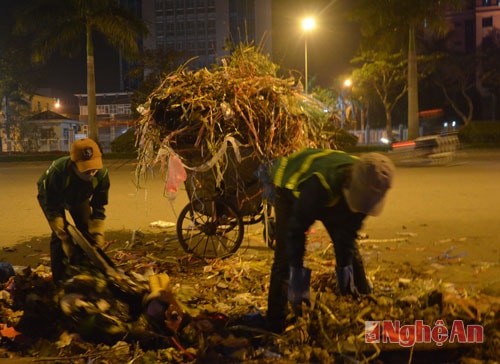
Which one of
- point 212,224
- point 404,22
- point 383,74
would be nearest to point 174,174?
point 212,224

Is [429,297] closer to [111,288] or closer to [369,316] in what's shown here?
[369,316]

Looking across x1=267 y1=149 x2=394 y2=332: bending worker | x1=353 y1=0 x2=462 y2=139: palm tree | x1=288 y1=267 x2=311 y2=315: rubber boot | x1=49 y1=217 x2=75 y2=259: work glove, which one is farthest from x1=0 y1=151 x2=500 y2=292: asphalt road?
x1=353 y1=0 x2=462 y2=139: palm tree

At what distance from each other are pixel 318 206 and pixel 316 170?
254 millimetres

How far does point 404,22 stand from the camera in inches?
1077

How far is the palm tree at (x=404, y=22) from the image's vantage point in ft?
86.3

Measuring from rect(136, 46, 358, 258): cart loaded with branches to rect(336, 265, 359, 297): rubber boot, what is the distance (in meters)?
2.00

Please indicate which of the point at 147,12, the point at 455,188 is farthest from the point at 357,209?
the point at 147,12

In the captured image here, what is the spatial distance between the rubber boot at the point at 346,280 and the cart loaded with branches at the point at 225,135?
1997 mm

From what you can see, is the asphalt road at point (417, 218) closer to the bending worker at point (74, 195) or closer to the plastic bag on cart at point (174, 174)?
the plastic bag on cart at point (174, 174)

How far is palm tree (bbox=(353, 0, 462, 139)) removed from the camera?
26312 mm

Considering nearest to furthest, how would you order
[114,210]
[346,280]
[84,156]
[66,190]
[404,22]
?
[346,280]
[84,156]
[66,190]
[114,210]
[404,22]

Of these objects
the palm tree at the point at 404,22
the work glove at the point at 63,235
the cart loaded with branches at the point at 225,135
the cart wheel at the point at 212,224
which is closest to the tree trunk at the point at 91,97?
the palm tree at the point at 404,22

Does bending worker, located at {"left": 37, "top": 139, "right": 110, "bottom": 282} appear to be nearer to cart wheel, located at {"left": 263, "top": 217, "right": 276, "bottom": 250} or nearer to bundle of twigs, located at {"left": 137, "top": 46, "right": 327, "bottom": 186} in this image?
bundle of twigs, located at {"left": 137, "top": 46, "right": 327, "bottom": 186}

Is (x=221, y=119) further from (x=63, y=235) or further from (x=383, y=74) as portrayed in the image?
(x=383, y=74)
